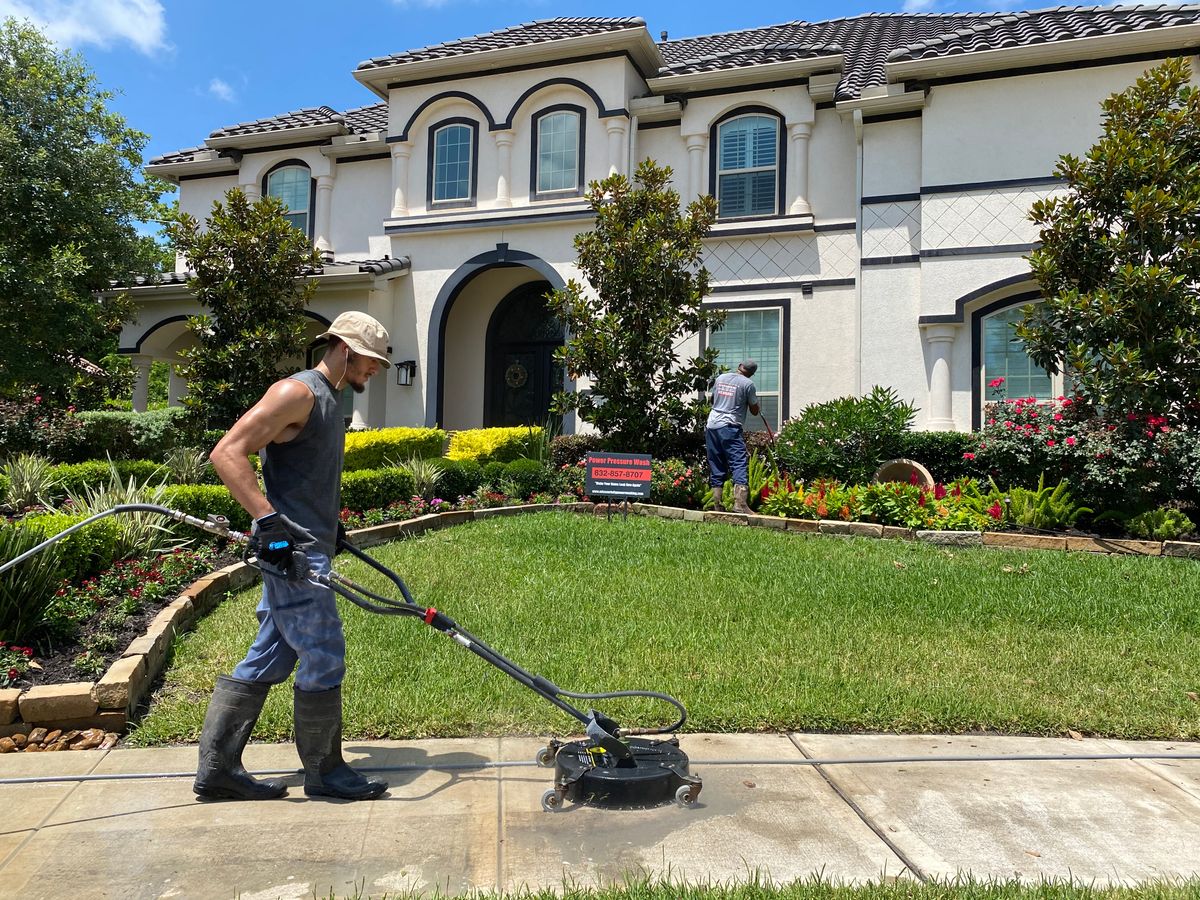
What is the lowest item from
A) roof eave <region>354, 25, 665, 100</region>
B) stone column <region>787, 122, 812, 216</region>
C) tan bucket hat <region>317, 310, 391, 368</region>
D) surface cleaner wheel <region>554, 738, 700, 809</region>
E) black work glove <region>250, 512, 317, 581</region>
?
surface cleaner wheel <region>554, 738, 700, 809</region>

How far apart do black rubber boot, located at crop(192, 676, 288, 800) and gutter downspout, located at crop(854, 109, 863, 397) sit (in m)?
12.0

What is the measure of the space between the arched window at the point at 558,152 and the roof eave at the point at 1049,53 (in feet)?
17.8

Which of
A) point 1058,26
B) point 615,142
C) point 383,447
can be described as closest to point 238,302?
point 383,447

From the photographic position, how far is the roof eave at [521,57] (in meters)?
15.6

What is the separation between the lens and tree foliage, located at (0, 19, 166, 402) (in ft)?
51.6

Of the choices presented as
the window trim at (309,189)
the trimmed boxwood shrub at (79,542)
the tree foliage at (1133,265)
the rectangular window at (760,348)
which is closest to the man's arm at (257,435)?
the trimmed boxwood shrub at (79,542)

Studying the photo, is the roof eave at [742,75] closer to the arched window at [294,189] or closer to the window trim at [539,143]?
the window trim at [539,143]

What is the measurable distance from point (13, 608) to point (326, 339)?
2992 millimetres

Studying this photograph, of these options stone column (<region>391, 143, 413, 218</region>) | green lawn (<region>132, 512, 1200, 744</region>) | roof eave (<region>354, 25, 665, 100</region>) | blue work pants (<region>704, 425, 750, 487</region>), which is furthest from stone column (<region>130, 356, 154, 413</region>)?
blue work pants (<region>704, 425, 750, 487</region>)

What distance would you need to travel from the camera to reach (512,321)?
1786cm

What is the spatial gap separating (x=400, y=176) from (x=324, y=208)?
82.5 inches

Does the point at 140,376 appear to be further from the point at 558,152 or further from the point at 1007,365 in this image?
the point at 1007,365

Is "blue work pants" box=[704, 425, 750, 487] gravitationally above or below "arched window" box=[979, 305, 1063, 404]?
below

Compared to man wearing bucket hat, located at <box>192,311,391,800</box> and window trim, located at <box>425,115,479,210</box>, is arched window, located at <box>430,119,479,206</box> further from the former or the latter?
man wearing bucket hat, located at <box>192,311,391,800</box>
